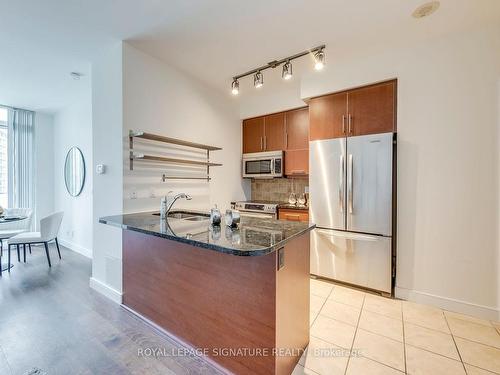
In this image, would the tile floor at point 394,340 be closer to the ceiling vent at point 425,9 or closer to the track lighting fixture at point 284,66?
the track lighting fixture at point 284,66

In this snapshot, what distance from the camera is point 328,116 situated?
2.94m

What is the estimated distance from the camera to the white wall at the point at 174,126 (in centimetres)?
246

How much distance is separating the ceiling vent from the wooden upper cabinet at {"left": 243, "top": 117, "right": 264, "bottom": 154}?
7.84 feet

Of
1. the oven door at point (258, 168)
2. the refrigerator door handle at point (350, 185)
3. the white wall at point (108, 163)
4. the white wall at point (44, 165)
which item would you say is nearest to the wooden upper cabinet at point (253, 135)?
the oven door at point (258, 168)

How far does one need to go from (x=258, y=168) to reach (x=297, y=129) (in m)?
0.91

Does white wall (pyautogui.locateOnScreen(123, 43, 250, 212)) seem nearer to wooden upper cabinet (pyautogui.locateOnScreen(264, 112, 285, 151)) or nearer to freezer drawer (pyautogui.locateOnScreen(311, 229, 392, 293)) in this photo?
wooden upper cabinet (pyautogui.locateOnScreen(264, 112, 285, 151))

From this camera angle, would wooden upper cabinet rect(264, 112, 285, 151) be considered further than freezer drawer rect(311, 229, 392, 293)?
Yes

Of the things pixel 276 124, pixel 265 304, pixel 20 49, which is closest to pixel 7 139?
pixel 20 49

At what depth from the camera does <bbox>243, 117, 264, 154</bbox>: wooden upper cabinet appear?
13.1 feet

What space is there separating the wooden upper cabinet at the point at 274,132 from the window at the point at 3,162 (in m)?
4.80

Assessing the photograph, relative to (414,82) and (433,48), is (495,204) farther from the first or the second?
(433,48)

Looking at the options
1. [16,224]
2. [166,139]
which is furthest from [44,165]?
[166,139]

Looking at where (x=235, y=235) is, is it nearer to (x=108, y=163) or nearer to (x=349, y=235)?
(x=349, y=235)

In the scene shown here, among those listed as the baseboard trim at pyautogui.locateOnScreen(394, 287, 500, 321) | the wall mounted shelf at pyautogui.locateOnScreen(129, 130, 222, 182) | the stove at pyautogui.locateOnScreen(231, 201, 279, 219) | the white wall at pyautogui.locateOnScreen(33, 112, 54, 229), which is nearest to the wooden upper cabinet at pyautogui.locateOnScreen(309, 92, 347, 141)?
the stove at pyautogui.locateOnScreen(231, 201, 279, 219)
